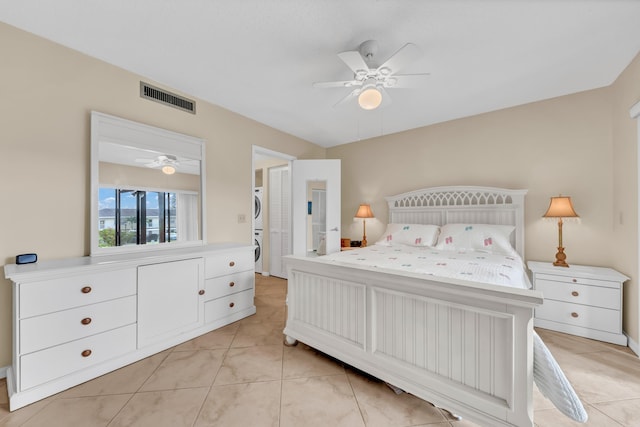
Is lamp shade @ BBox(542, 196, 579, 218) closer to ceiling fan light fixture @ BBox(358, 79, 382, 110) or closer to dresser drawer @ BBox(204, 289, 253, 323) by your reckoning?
ceiling fan light fixture @ BBox(358, 79, 382, 110)

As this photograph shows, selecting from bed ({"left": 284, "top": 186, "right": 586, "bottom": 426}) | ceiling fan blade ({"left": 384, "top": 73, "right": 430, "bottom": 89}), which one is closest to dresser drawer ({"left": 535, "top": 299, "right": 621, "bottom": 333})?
bed ({"left": 284, "top": 186, "right": 586, "bottom": 426})

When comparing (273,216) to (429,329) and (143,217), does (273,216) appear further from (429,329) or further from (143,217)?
(429,329)

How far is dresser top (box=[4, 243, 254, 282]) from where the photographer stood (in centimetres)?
159

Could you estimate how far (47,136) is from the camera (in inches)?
77.2

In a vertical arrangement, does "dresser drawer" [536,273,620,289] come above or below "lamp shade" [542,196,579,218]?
below

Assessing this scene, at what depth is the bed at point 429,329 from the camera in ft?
4.04

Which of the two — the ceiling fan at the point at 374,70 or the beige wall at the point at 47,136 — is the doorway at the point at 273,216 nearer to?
the beige wall at the point at 47,136

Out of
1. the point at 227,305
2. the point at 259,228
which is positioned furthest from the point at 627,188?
the point at 259,228

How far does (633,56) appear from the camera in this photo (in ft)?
6.93

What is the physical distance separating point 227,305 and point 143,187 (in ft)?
4.82

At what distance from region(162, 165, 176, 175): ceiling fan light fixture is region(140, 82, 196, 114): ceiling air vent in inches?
25.9

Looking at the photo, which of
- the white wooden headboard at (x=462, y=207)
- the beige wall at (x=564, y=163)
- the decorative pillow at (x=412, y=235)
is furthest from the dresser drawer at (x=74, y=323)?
the beige wall at (x=564, y=163)

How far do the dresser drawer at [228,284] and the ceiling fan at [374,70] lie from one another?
2157mm

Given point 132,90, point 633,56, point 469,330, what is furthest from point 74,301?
point 633,56
